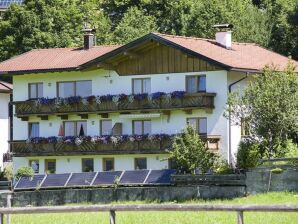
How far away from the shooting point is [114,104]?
54.5 metres

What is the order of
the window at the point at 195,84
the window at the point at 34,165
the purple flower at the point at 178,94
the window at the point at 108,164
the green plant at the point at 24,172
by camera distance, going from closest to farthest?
the green plant at the point at 24,172
the purple flower at the point at 178,94
the window at the point at 195,84
the window at the point at 108,164
the window at the point at 34,165

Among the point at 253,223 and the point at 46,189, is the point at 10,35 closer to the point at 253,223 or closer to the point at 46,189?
the point at 46,189

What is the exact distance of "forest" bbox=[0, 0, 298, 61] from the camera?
244 ft

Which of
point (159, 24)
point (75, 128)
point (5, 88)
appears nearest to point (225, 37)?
point (75, 128)

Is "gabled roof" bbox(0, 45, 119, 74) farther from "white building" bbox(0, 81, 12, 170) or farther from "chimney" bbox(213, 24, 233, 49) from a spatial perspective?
"white building" bbox(0, 81, 12, 170)

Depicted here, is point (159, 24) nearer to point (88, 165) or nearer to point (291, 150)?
point (88, 165)

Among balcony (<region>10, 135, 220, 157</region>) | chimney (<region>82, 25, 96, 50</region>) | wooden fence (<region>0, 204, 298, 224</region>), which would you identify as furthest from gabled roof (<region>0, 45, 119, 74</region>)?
wooden fence (<region>0, 204, 298, 224</region>)

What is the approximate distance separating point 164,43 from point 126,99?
3736 millimetres

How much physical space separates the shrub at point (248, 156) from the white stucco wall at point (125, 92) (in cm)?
689

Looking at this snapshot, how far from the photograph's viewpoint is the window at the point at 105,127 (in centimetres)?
5609

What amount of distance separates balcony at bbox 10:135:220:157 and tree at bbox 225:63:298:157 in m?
4.62

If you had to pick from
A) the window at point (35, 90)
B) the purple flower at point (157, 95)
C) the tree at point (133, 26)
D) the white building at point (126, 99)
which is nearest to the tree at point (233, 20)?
the tree at point (133, 26)

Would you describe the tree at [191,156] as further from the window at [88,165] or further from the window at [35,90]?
the window at [35,90]

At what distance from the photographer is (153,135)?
52688mm
